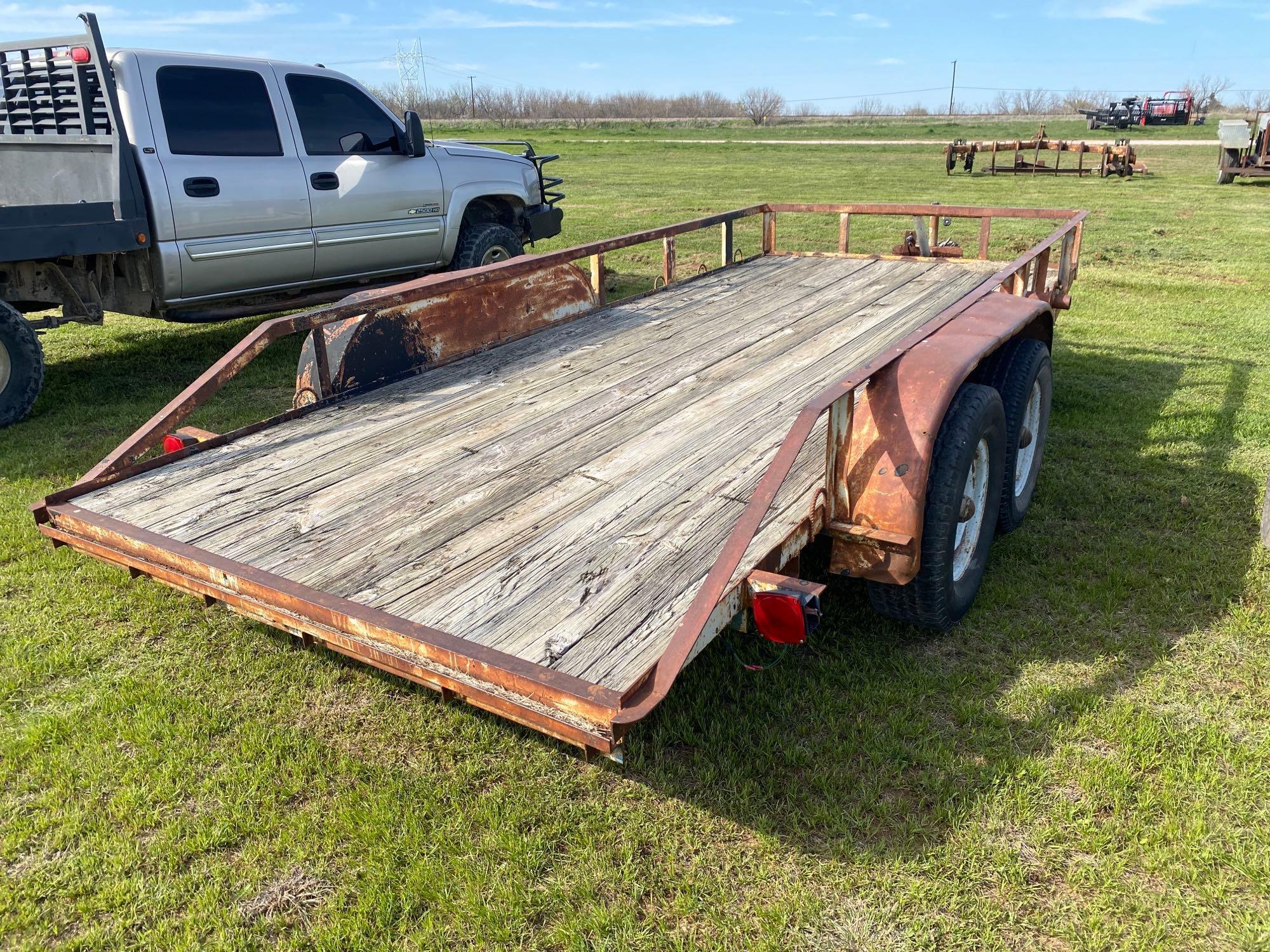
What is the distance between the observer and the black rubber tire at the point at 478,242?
8.08 m

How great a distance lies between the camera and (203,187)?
632 centimetres

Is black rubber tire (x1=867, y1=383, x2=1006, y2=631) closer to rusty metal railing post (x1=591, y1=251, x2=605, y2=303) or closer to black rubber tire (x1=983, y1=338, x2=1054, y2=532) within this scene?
black rubber tire (x1=983, y1=338, x2=1054, y2=532)

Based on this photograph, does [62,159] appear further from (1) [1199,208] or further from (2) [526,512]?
(1) [1199,208]

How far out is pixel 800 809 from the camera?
8.68 feet

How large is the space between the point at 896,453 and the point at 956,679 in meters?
0.89

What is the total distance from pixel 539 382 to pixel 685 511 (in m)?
1.59

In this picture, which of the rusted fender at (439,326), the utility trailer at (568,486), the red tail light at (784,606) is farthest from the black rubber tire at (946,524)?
the rusted fender at (439,326)

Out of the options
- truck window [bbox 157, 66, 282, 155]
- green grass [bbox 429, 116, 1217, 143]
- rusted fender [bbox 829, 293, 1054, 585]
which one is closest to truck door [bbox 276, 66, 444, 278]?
truck window [bbox 157, 66, 282, 155]

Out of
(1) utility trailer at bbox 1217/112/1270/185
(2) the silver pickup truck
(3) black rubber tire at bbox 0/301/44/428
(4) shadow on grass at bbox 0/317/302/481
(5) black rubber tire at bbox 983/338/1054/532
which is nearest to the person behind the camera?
(5) black rubber tire at bbox 983/338/1054/532

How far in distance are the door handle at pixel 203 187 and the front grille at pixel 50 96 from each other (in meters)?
0.57

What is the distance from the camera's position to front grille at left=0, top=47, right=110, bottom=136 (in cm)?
616

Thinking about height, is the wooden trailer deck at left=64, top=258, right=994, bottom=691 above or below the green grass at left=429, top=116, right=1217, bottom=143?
below

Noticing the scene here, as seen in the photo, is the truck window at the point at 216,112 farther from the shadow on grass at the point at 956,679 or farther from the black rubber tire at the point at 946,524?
the black rubber tire at the point at 946,524

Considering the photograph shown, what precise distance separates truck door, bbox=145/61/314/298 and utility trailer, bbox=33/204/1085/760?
272 centimetres
